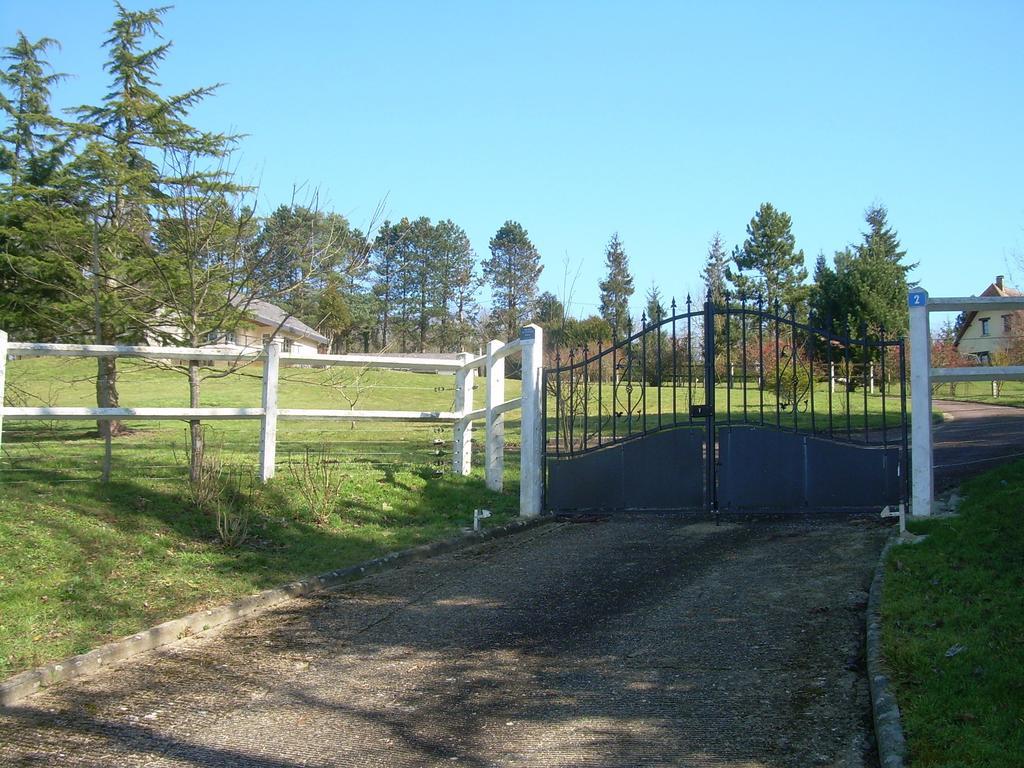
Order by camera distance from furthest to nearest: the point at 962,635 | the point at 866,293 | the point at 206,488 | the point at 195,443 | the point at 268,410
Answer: the point at 866,293 → the point at 268,410 → the point at 195,443 → the point at 206,488 → the point at 962,635

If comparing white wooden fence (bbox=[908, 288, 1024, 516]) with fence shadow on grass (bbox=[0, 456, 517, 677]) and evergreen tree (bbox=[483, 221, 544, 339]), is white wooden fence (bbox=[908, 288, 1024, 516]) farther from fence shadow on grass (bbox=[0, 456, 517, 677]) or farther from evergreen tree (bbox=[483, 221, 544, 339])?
evergreen tree (bbox=[483, 221, 544, 339])

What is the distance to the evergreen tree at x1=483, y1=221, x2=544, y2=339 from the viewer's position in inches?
1403

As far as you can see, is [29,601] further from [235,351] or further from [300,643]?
[235,351]

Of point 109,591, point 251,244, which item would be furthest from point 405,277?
point 109,591

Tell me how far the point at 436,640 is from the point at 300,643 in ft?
3.23

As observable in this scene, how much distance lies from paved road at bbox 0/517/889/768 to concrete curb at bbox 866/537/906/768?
10 centimetres

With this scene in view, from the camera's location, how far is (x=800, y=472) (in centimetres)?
1002

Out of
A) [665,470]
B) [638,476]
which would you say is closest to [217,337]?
[638,476]

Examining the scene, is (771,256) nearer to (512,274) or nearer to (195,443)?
(512,274)

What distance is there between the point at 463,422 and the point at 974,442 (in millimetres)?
8965

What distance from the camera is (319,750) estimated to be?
4441 millimetres

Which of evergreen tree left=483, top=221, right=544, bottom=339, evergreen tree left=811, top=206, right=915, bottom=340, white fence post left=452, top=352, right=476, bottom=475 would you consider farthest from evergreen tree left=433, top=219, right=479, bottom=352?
white fence post left=452, top=352, right=476, bottom=475

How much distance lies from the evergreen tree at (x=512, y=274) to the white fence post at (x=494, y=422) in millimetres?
17432

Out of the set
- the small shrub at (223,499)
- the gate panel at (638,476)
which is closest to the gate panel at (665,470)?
the gate panel at (638,476)
